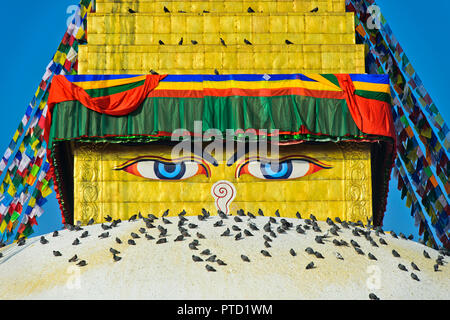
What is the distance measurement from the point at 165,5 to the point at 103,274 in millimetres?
13910

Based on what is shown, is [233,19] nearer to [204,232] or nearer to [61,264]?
[204,232]

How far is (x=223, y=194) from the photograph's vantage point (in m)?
28.4

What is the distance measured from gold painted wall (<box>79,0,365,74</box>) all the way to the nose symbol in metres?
4.17

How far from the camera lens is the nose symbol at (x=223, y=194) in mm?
28344

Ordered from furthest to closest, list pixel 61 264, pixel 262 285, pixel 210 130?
pixel 210 130
pixel 61 264
pixel 262 285

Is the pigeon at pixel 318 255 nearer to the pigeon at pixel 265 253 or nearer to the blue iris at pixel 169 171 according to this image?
the pigeon at pixel 265 253

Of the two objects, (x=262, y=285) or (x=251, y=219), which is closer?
(x=262, y=285)

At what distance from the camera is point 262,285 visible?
760 inches

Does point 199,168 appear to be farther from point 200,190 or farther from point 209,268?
point 209,268

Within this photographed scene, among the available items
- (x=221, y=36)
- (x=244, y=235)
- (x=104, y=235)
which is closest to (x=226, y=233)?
(x=244, y=235)

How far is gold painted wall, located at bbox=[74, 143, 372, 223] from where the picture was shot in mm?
28344

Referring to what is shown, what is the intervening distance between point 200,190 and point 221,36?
581 cm

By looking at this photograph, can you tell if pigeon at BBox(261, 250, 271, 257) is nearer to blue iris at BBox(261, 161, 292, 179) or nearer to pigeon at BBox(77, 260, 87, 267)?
pigeon at BBox(77, 260, 87, 267)
